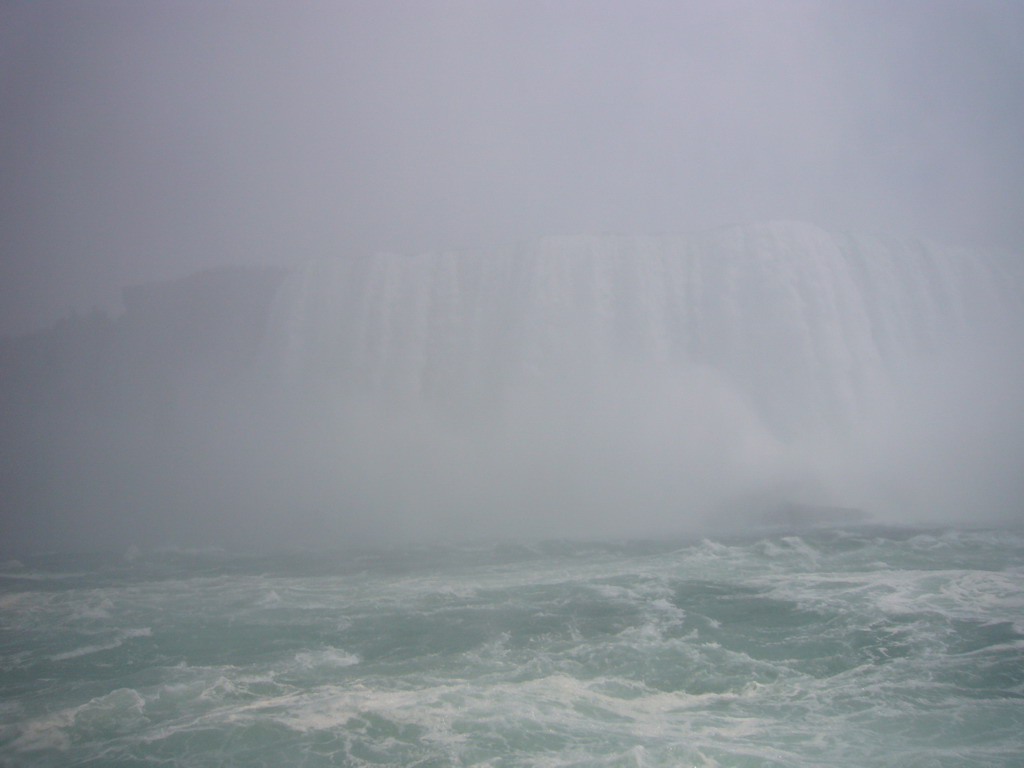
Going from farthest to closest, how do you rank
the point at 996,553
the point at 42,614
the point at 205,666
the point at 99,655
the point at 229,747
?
the point at 996,553, the point at 42,614, the point at 99,655, the point at 205,666, the point at 229,747

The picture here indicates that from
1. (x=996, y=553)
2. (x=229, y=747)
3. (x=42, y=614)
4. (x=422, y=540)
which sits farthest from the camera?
(x=422, y=540)

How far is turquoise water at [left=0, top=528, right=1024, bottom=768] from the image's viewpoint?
500 centimetres

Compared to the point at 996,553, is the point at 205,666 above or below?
below

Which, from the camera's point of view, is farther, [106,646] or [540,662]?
[106,646]

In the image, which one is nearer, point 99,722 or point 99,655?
point 99,722

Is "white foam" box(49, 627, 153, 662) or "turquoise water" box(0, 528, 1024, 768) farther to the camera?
"white foam" box(49, 627, 153, 662)

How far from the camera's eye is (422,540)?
12148 millimetres

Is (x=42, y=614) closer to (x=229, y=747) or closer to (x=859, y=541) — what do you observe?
(x=229, y=747)

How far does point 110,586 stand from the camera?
9883 mm

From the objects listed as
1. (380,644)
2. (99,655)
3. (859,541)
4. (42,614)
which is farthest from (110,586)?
(859,541)

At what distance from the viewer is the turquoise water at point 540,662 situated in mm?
4996

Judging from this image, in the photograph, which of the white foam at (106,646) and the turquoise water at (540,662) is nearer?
the turquoise water at (540,662)

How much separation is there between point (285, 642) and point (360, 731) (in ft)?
7.29

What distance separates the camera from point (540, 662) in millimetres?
6418
